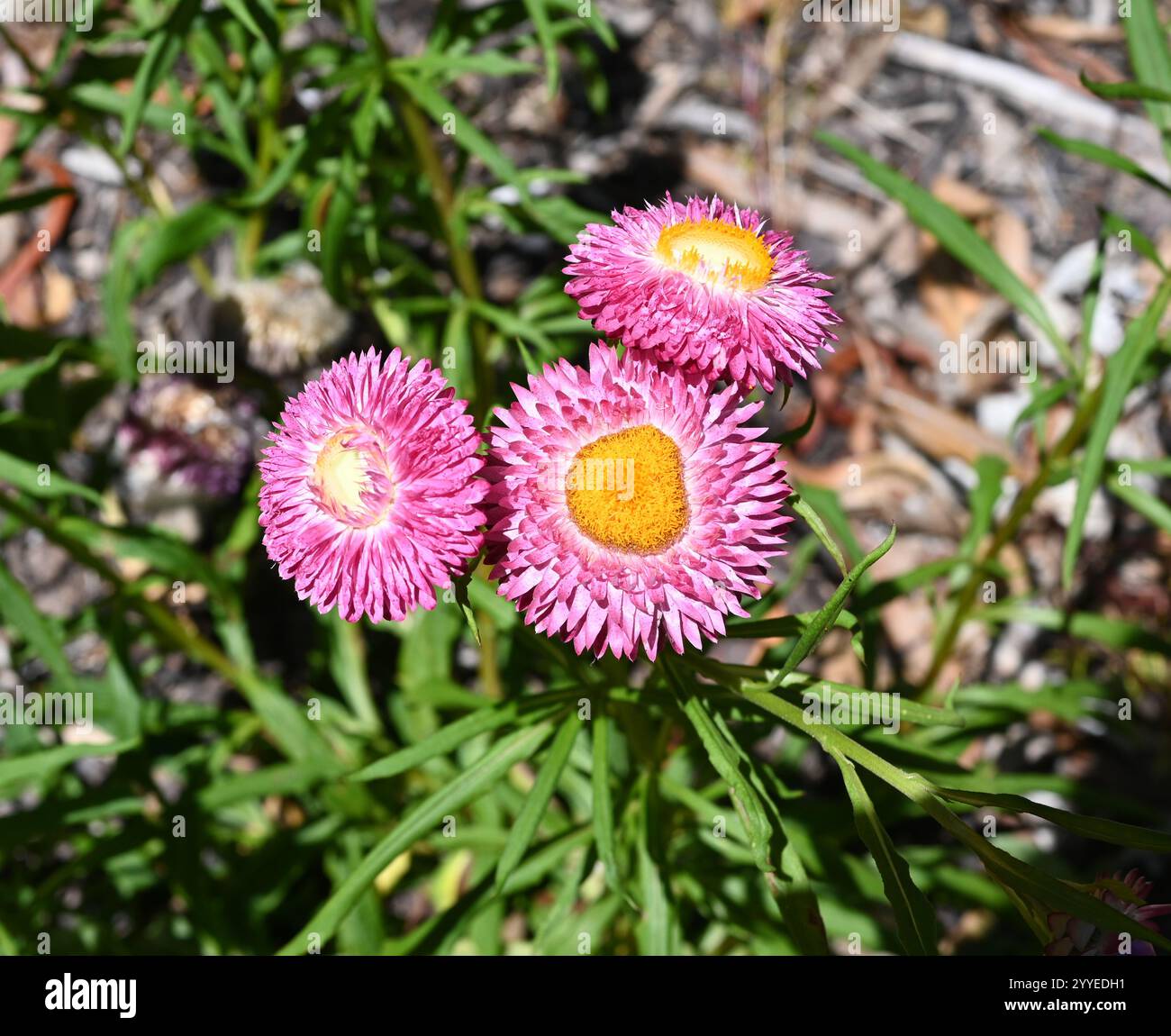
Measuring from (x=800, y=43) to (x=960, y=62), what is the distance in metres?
0.55

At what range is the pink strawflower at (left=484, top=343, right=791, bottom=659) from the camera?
1282 millimetres

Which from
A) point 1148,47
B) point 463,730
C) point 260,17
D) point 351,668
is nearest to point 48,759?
point 463,730

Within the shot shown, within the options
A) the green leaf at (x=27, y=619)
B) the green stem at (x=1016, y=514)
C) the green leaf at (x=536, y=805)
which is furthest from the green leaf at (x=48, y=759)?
the green stem at (x=1016, y=514)

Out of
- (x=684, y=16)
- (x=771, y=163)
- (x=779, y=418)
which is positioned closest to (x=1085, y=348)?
(x=779, y=418)

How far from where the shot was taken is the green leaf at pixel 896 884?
1359 millimetres

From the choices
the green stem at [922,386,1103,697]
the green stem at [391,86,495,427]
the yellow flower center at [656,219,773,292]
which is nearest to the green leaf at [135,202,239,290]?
the green stem at [391,86,495,427]

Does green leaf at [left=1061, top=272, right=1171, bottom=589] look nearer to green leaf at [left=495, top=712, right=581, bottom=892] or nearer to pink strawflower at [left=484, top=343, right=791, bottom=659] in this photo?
pink strawflower at [left=484, top=343, right=791, bottom=659]

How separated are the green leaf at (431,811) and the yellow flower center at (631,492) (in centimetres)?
50

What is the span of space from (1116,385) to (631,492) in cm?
107

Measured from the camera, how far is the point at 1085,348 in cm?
210

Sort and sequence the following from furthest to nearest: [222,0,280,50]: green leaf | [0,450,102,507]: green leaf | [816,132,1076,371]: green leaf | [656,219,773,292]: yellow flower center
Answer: [816,132,1076,371]: green leaf
[0,450,102,507]: green leaf
[222,0,280,50]: green leaf
[656,219,773,292]: yellow flower center

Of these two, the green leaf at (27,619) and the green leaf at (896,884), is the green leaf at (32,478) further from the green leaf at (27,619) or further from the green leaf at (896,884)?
the green leaf at (896,884)

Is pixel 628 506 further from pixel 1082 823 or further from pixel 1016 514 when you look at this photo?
pixel 1016 514

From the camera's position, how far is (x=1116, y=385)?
1839 mm
